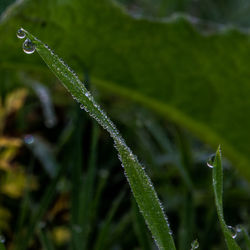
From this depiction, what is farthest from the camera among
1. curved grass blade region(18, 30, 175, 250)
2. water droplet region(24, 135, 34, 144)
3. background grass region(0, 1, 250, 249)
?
water droplet region(24, 135, 34, 144)

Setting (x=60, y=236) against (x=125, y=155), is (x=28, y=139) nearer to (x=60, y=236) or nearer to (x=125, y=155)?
(x=60, y=236)

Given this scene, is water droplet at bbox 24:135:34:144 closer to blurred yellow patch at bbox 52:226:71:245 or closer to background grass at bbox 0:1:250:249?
background grass at bbox 0:1:250:249

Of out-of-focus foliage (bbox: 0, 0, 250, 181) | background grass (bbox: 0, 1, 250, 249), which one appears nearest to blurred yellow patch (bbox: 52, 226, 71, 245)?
background grass (bbox: 0, 1, 250, 249)

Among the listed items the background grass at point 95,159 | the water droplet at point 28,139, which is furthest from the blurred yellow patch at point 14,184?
the water droplet at point 28,139

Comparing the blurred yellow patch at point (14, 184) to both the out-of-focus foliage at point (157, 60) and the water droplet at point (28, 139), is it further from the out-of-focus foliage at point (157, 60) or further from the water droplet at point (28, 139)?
the out-of-focus foliage at point (157, 60)

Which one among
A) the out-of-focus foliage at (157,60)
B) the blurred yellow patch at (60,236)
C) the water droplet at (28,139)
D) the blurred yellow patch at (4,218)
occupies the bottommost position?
the blurred yellow patch at (60,236)

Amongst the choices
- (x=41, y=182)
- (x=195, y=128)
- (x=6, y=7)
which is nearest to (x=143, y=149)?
(x=195, y=128)

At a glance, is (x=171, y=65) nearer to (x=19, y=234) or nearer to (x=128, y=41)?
(x=128, y=41)
